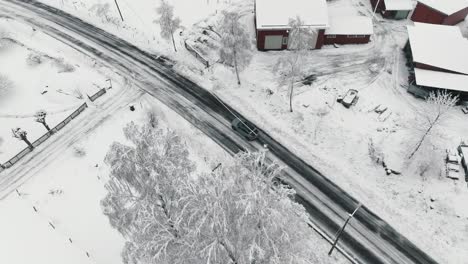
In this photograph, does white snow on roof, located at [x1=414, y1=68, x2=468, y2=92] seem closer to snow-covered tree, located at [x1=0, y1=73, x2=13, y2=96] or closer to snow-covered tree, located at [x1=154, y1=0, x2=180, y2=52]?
snow-covered tree, located at [x1=154, y1=0, x2=180, y2=52]

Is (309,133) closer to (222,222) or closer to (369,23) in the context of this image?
(369,23)

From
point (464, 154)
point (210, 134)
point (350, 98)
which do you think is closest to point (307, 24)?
point (350, 98)

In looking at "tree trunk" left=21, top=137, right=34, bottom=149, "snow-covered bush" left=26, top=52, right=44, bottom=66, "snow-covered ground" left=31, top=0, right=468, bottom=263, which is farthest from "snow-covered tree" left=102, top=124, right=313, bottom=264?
"snow-covered bush" left=26, top=52, right=44, bottom=66

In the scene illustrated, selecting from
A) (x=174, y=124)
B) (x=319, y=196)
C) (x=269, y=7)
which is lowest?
(x=319, y=196)

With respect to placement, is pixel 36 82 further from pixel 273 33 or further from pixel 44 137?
pixel 273 33

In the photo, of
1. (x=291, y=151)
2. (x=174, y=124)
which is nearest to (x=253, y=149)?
(x=291, y=151)

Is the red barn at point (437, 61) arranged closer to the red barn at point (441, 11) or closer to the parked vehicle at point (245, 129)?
the red barn at point (441, 11)

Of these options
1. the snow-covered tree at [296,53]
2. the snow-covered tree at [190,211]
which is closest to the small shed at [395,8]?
the snow-covered tree at [296,53]

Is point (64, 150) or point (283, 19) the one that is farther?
point (283, 19)
